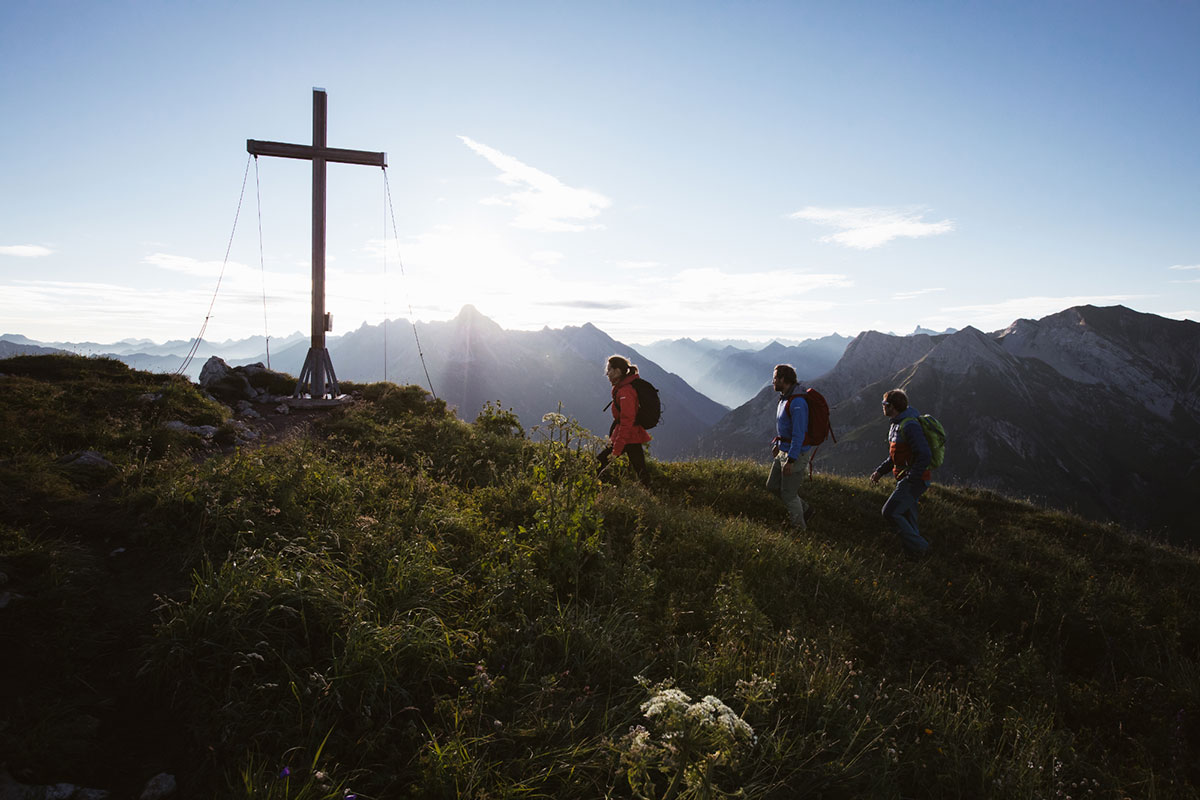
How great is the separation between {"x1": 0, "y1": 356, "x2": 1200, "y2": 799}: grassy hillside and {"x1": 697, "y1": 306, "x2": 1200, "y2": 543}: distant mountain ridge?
10175cm

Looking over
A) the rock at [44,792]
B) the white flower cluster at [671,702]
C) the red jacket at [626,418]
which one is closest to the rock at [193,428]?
the red jacket at [626,418]

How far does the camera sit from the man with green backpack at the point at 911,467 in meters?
8.04

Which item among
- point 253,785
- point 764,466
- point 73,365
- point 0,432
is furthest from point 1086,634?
point 73,365

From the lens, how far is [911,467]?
26.8 ft

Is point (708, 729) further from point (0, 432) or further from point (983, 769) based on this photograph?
point (0, 432)

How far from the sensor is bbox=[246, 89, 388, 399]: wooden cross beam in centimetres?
1317

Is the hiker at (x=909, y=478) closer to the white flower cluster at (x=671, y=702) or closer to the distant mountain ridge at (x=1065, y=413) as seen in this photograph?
the white flower cluster at (x=671, y=702)

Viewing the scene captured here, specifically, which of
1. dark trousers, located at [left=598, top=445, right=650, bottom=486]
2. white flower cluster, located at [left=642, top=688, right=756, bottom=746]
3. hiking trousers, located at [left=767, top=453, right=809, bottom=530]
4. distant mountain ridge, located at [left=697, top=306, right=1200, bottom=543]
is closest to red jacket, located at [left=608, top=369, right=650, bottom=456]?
dark trousers, located at [left=598, top=445, right=650, bottom=486]

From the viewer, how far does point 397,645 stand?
3.35 metres

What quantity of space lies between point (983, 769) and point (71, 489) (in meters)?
7.78

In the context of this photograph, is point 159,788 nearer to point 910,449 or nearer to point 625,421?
point 625,421

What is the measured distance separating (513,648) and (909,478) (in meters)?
7.14

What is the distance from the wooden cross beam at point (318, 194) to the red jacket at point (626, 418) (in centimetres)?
846

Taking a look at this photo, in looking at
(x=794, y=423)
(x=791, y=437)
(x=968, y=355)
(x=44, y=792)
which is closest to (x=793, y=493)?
(x=791, y=437)
